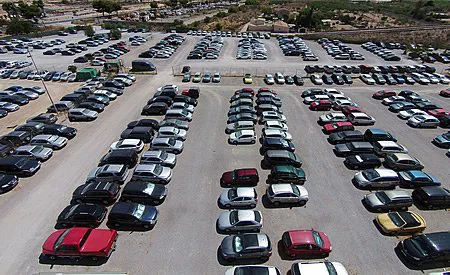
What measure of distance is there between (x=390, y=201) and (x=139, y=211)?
19.2 m

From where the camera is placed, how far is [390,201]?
68.4ft

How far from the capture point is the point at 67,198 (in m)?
22.9

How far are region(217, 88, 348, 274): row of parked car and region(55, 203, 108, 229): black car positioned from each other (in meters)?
8.89

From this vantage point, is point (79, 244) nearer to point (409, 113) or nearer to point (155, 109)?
point (155, 109)

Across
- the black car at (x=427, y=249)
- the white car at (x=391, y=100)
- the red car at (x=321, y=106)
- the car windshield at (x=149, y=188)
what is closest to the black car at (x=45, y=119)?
the car windshield at (x=149, y=188)

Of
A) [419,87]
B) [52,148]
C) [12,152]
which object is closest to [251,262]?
[52,148]

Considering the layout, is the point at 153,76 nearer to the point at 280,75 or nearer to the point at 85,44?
the point at 280,75

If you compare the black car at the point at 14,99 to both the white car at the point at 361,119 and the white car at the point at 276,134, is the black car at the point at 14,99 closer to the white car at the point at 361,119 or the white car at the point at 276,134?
the white car at the point at 276,134

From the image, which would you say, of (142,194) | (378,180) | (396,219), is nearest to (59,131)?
(142,194)

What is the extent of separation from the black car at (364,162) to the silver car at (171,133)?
18.0 m

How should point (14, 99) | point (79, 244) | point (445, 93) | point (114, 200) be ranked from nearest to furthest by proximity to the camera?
point (79, 244), point (114, 200), point (14, 99), point (445, 93)

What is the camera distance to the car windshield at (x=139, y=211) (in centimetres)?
1963

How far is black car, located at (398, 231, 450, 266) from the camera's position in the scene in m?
16.5

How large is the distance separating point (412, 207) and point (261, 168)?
12806mm
